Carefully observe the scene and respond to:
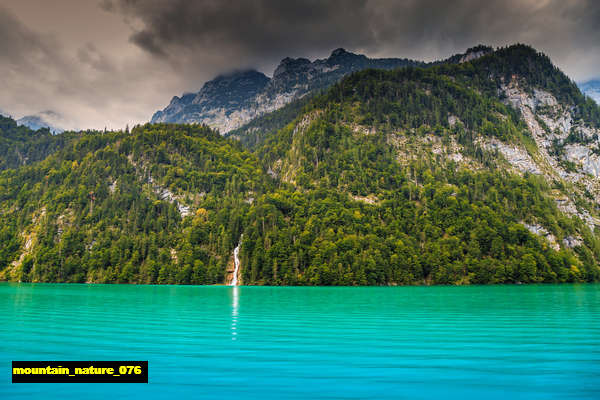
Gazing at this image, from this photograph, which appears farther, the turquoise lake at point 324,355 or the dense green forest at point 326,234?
the dense green forest at point 326,234

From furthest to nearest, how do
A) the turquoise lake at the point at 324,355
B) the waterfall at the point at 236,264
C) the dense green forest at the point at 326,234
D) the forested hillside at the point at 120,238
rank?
the forested hillside at the point at 120,238, the waterfall at the point at 236,264, the dense green forest at the point at 326,234, the turquoise lake at the point at 324,355

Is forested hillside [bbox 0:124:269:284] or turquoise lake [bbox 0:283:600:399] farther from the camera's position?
forested hillside [bbox 0:124:269:284]

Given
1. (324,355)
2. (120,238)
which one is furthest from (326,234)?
(324,355)

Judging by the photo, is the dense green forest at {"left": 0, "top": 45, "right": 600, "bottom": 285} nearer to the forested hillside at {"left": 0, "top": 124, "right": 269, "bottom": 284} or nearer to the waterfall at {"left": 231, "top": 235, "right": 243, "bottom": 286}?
the forested hillside at {"left": 0, "top": 124, "right": 269, "bottom": 284}

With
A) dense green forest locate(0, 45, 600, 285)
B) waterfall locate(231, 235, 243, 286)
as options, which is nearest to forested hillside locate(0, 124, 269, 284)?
dense green forest locate(0, 45, 600, 285)

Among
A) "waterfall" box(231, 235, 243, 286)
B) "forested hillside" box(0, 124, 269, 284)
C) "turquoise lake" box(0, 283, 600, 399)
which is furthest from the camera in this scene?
"forested hillside" box(0, 124, 269, 284)

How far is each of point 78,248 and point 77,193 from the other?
41911mm

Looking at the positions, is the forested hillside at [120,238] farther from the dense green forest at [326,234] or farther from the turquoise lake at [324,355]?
the turquoise lake at [324,355]

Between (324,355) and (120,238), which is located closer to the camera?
(324,355)

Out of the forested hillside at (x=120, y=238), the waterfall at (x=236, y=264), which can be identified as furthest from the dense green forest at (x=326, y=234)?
the waterfall at (x=236, y=264)

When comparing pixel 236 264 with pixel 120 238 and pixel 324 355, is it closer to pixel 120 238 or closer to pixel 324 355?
pixel 120 238

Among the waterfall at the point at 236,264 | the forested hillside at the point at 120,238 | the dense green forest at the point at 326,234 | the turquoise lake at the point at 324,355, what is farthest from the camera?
the forested hillside at the point at 120,238

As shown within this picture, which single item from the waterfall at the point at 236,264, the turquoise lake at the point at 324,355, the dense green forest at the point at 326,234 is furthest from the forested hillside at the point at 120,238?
the turquoise lake at the point at 324,355

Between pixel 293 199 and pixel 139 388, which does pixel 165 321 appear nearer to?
pixel 139 388
